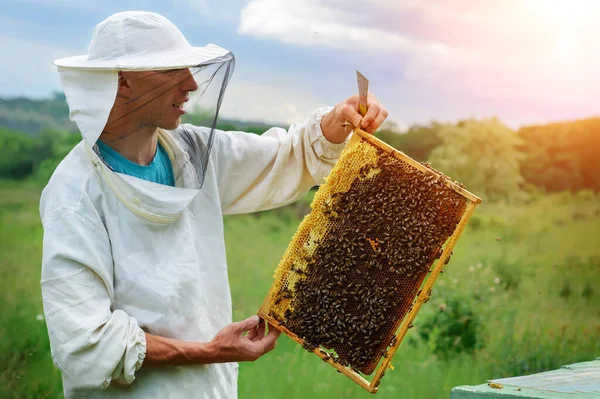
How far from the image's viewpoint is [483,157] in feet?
22.8

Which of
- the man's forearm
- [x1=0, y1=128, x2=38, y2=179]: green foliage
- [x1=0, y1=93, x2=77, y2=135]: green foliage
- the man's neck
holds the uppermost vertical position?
the man's neck

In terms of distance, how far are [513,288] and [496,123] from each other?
153 centimetres

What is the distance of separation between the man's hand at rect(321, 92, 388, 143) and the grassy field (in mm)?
2766

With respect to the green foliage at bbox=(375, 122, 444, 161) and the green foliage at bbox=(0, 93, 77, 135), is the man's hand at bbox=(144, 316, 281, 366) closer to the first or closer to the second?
the green foliage at bbox=(0, 93, 77, 135)

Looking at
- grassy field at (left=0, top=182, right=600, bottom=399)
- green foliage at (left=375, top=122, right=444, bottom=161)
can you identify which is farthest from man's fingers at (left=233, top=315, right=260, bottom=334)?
green foliage at (left=375, top=122, right=444, bottom=161)

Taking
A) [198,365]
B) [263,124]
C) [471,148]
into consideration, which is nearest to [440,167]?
[471,148]

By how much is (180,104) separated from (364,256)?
94 cm

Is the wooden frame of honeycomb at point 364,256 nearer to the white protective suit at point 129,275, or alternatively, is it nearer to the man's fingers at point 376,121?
the man's fingers at point 376,121

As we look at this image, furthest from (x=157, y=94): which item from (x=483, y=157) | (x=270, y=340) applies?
(x=483, y=157)

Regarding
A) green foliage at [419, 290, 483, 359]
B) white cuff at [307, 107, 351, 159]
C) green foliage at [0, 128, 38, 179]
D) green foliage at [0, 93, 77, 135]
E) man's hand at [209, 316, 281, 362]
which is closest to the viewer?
man's hand at [209, 316, 281, 362]

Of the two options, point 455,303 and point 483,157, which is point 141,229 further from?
point 483,157

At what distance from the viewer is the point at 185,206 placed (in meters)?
2.85

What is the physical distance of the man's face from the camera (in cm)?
277

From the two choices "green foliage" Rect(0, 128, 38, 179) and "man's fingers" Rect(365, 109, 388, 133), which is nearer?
"man's fingers" Rect(365, 109, 388, 133)
